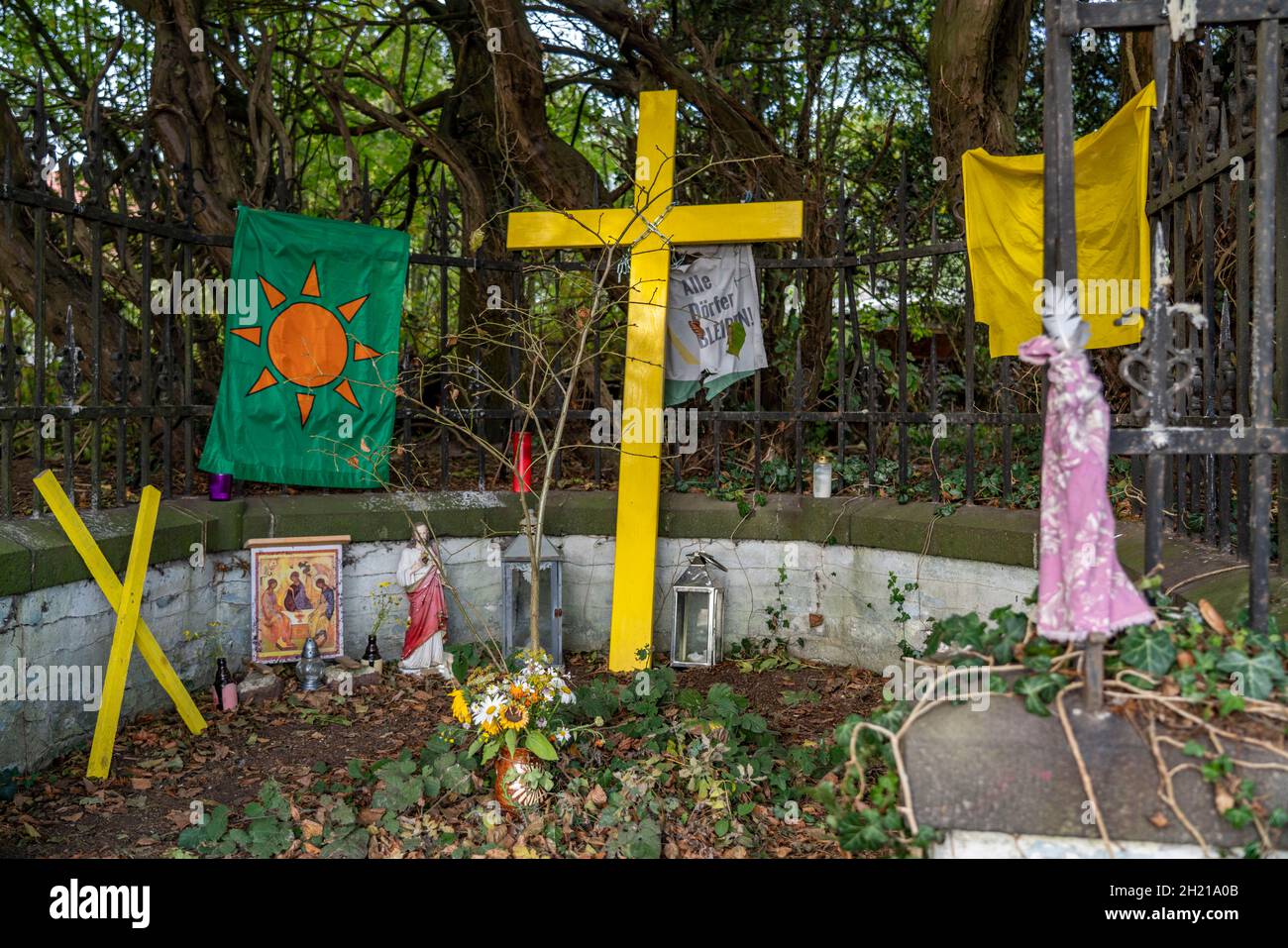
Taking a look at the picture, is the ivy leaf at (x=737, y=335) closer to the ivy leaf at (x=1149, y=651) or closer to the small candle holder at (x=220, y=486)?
the small candle holder at (x=220, y=486)

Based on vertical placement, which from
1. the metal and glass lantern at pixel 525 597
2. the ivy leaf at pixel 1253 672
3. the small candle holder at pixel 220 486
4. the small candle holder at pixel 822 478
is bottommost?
the metal and glass lantern at pixel 525 597

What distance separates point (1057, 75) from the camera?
8.69 feet

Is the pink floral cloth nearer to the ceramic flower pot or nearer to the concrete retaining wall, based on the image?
the ceramic flower pot

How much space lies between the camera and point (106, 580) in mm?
4672

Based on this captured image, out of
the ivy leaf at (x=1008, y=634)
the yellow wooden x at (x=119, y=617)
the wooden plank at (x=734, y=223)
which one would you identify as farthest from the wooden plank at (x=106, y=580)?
the ivy leaf at (x=1008, y=634)

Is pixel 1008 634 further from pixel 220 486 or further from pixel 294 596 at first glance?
pixel 220 486

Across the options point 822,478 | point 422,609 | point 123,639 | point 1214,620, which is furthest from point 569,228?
point 1214,620

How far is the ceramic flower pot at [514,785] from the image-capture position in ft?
13.3

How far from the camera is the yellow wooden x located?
447cm

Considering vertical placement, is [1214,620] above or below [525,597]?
above

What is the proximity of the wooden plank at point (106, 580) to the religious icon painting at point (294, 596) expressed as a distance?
2.24ft

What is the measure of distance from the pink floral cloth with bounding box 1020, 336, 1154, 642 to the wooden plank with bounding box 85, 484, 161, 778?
3865 millimetres

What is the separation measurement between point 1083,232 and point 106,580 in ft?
15.4

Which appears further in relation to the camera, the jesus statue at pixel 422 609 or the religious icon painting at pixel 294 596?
the jesus statue at pixel 422 609
